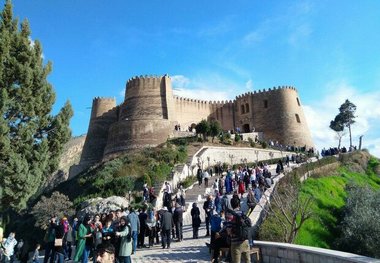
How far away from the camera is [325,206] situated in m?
17.4

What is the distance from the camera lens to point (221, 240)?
7.26 m

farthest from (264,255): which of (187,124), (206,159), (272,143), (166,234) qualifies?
(187,124)

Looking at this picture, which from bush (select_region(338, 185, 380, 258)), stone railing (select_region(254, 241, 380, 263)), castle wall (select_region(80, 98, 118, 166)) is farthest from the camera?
castle wall (select_region(80, 98, 118, 166))

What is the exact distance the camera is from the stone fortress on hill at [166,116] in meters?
38.7

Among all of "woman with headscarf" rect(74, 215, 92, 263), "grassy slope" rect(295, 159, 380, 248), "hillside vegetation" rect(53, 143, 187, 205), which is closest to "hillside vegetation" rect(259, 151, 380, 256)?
"grassy slope" rect(295, 159, 380, 248)

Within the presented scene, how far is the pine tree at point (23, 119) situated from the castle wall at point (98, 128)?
102ft

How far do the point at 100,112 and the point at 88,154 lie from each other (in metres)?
5.29

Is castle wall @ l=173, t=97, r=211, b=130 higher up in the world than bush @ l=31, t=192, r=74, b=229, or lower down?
higher up

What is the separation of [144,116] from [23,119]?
26.8 meters

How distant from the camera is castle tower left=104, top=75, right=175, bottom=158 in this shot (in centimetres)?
3797

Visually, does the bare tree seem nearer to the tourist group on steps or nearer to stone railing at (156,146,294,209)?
the tourist group on steps

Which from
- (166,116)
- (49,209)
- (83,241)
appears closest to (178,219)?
(83,241)

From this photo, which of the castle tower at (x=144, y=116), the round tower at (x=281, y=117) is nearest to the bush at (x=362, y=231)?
the castle tower at (x=144, y=116)

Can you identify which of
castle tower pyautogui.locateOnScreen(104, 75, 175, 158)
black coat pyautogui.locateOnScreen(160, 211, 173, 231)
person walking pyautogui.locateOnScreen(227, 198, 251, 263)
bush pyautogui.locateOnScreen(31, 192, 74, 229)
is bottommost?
person walking pyautogui.locateOnScreen(227, 198, 251, 263)
